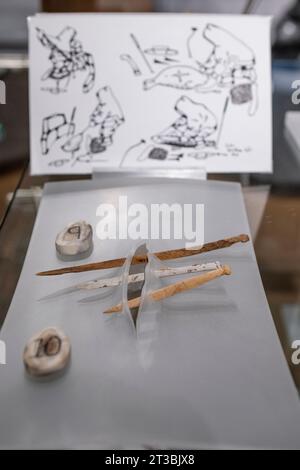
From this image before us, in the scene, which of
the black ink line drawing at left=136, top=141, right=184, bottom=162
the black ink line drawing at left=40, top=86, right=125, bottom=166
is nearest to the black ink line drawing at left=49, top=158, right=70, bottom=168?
the black ink line drawing at left=40, top=86, right=125, bottom=166

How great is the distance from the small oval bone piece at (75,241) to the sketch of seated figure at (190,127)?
0.19m

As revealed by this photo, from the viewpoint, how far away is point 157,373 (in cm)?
48

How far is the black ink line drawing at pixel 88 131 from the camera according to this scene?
2.35 ft

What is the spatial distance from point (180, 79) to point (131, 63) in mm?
71

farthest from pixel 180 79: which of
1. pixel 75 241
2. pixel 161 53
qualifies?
pixel 75 241

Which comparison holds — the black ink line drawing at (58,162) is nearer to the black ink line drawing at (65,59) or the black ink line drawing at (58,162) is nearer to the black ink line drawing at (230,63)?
the black ink line drawing at (65,59)

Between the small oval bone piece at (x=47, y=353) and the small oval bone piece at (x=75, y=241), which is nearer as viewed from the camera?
the small oval bone piece at (x=47, y=353)

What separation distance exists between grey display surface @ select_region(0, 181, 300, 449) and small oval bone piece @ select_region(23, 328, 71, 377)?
0.01 m

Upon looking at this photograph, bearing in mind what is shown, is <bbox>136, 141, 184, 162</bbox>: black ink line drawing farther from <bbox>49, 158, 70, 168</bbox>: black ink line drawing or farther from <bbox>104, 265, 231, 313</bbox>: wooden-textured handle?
<bbox>104, 265, 231, 313</bbox>: wooden-textured handle

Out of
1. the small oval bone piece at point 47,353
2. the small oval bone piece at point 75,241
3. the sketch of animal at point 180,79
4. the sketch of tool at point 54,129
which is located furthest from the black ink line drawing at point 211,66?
the small oval bone piece at point 47,353

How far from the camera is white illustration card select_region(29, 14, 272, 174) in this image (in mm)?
711

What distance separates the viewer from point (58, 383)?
0.46 meters

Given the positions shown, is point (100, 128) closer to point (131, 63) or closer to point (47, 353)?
point (131, 63)
